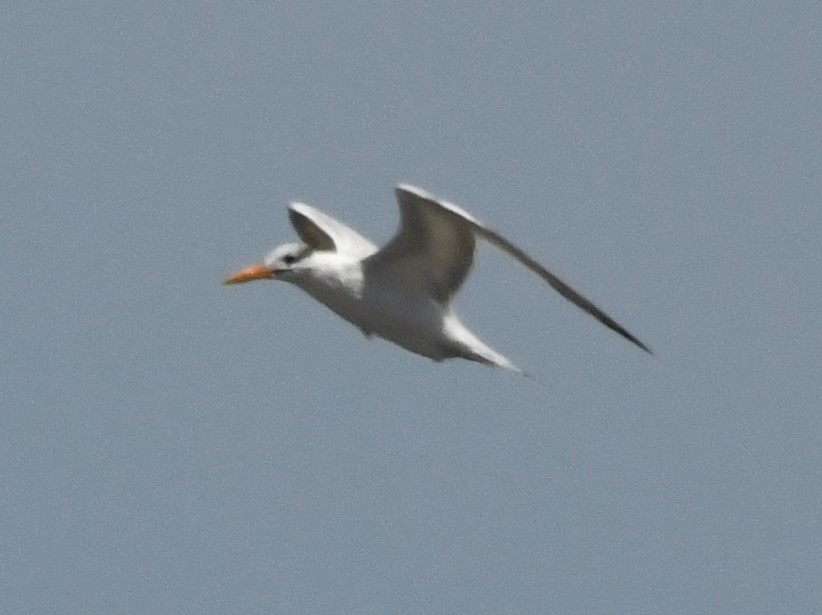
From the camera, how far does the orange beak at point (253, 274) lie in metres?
24.1

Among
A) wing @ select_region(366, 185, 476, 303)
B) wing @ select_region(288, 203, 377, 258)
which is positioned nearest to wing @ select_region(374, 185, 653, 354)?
wing @ select_region(366, 185, 476, 303)

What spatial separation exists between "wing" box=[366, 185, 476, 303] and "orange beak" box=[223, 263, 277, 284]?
1455 mm

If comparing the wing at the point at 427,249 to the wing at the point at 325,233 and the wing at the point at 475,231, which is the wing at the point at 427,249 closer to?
the wing at the point at 475,231

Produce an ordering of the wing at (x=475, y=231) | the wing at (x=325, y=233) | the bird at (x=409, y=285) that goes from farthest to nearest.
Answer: the wing at (x=325, y=233) → the bird at (x=409, y=285) → the wing at (x=475, y=231)

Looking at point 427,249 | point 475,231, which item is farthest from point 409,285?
point 475,231

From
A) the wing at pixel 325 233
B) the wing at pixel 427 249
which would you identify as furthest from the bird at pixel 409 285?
the wing at pixel 325 233

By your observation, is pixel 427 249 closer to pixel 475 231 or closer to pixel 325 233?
pixel 475 231

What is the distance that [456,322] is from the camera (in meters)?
23.4

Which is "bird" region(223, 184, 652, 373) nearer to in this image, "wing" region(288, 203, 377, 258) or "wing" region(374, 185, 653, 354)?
"wing" region(374, 185, 653, 354)

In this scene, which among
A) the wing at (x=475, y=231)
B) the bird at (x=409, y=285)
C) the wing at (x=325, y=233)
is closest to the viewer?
the wing at (x=475, y=231)

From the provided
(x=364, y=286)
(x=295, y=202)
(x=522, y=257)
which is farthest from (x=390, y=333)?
(x=295, y=202)

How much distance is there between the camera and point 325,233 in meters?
25.9

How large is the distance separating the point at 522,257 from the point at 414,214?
4.75 feet

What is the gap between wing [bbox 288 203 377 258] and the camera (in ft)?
83.4
